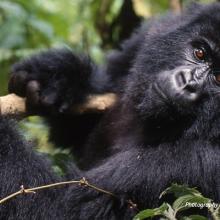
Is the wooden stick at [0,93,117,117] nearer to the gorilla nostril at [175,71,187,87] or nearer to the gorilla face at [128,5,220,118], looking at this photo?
the gorilla face at [128,5,220,118]

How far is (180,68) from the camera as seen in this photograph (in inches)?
169

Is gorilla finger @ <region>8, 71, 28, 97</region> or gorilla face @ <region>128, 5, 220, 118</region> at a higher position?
gorilla face @ <region>128, 5, 220, 118</region>

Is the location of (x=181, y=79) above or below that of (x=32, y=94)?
above

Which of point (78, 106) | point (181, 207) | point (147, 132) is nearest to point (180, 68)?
point (147, 132)

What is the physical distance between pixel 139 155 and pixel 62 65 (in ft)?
4.00

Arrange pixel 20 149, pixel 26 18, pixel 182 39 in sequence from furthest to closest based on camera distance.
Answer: pixel 26 18 < pixel 182 39 < pixel 20 149

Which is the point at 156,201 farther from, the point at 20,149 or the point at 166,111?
the point at 20,149

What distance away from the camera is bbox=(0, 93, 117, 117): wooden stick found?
4.44 metres

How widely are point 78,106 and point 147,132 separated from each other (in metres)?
0.85

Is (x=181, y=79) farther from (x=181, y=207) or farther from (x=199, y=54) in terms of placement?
(x=181, y=207)

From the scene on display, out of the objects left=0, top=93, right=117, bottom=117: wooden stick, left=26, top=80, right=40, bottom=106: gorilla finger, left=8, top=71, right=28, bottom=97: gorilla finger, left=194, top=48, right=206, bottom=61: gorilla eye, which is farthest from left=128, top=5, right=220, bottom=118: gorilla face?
left=8, top=71, right=28, bottom=97: gorilla finger

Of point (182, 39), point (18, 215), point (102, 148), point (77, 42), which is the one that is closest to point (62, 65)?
point (102, 148)

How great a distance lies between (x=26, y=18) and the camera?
7.23m

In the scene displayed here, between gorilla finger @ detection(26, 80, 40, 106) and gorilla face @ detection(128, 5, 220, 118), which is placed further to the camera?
gorilla finger @ detection(26, 80, 40, 106)
